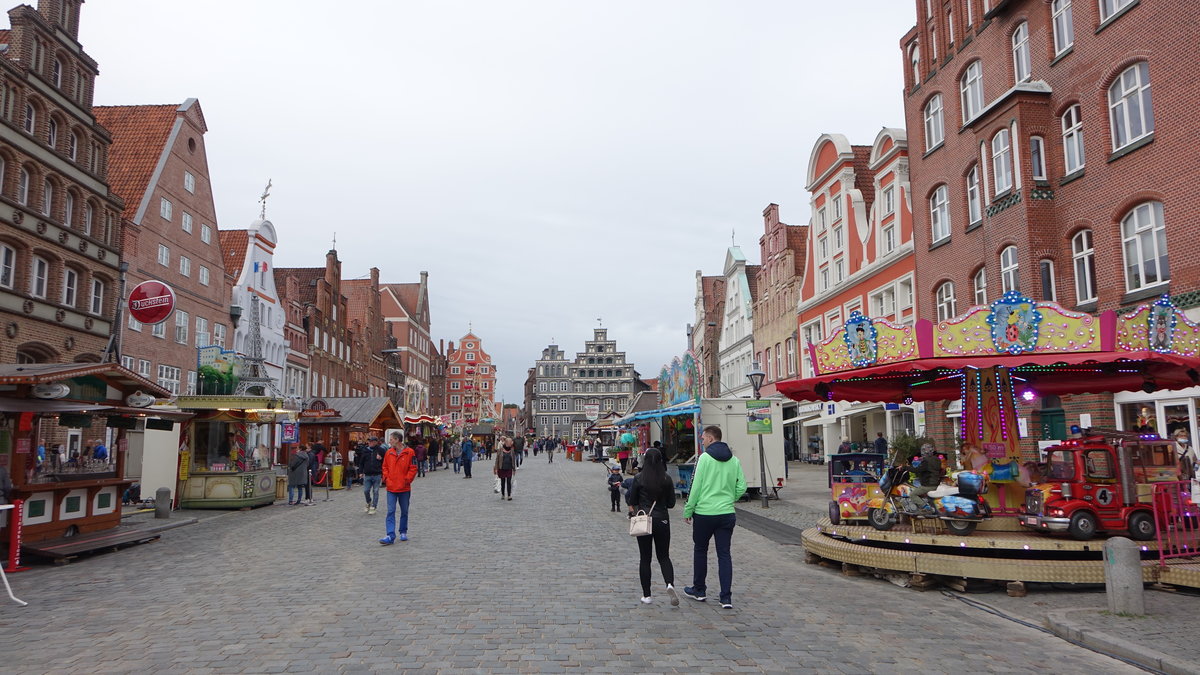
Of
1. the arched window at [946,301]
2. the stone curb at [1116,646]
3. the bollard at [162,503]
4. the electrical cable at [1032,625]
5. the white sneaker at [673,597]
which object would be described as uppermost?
the arched window at [946,301]

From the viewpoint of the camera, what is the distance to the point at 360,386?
206ft

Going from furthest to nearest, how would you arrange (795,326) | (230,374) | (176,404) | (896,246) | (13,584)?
1. (795,326)
2. (896,246)
3. (230,374)
4. (176,404)
5. (13,584)

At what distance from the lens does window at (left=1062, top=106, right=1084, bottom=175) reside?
21047 mm

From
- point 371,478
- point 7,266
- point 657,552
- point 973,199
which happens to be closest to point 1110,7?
point 973,199

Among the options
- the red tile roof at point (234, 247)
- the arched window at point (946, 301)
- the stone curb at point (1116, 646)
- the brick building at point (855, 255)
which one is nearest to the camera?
the stone curb at point (1116, 646)

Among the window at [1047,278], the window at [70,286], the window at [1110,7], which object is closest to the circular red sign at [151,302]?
the window at [70,286]

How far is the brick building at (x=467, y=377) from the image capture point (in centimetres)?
11604

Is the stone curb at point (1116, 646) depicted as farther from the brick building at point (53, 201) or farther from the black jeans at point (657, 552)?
the brick building at point (53, 201)

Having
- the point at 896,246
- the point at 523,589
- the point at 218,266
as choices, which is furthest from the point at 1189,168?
the point at 218,266

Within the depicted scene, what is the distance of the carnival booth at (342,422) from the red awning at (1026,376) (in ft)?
66.6

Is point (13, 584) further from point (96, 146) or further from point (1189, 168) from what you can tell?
point (1189, 168)

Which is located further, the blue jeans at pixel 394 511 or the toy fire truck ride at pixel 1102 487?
the blue jeans at pixel 394 511

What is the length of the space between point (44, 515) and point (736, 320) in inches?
1922

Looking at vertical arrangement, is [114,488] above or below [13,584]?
above
